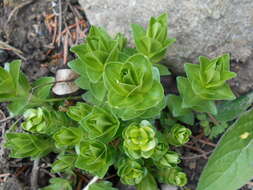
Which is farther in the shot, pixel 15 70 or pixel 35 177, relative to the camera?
pixel 35 177

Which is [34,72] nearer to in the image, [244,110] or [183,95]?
[183,95]

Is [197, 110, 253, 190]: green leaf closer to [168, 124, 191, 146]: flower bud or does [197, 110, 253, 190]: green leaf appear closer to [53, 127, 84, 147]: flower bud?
[168, 124, 191, 146]: flower bud

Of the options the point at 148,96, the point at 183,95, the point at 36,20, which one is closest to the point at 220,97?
the point at 183,95

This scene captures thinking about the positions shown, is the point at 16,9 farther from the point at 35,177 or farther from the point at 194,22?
the point at 194,22

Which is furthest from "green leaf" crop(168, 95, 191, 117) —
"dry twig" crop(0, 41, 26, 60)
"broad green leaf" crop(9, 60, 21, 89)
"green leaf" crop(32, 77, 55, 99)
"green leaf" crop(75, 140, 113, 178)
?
"dry twig" crop(0, 41, 26, 60)

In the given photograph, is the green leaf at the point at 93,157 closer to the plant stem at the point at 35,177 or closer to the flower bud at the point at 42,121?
the flower bud at the point at 42,121

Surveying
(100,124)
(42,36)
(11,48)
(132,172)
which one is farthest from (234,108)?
(11,48)

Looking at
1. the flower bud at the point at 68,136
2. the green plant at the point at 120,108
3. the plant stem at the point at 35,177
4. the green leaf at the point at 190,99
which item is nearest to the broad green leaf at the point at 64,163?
the green plant at the point at 120,108
